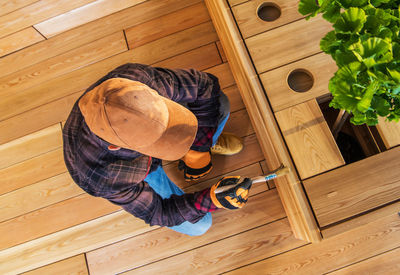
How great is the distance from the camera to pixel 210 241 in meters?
1.41

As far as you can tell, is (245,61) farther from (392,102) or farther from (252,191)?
(252,191)

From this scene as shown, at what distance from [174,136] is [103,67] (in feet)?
3.81

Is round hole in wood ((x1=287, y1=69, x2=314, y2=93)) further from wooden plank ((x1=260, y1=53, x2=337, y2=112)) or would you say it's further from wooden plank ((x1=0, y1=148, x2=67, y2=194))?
wooden plank ((x1=0, y1=148, x2=67, y2=194))

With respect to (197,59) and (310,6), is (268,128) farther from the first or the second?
(197,59)

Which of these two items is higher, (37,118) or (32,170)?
(37,118)

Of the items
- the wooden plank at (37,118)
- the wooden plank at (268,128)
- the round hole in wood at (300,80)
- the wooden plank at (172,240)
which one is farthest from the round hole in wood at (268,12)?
the wooden plank at (37,118)

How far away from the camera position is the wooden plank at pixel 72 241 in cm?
147

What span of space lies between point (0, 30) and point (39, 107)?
578 millimetres

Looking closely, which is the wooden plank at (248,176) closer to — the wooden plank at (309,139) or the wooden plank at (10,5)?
the wooden plank at (309,139)

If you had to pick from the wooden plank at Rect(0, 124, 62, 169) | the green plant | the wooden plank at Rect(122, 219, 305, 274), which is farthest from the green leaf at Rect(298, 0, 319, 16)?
the wooden plank at Rect(0, 124, 62, 169)

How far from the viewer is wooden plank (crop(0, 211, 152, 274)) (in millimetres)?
1470

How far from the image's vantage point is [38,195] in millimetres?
1573

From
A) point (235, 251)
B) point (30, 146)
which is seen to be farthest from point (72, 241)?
point (235, 251)

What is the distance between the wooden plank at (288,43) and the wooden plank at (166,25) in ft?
2.59
